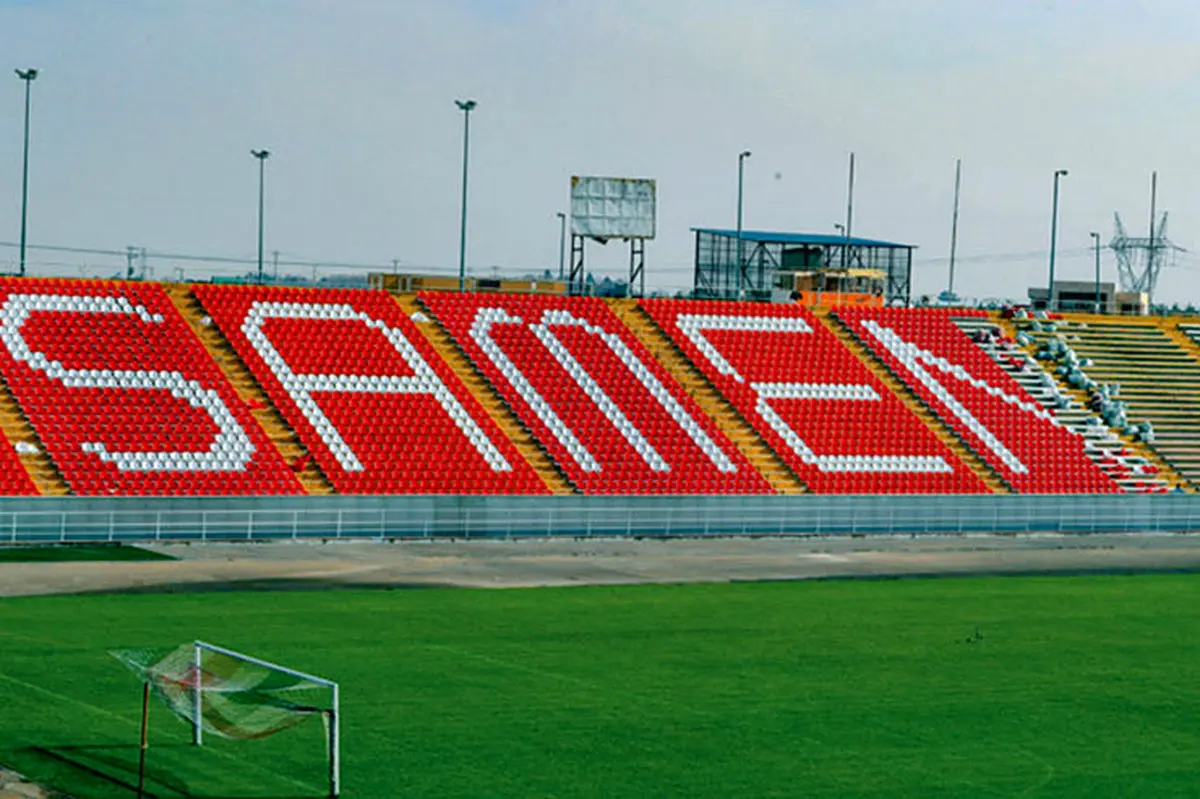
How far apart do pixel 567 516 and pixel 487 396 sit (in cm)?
704

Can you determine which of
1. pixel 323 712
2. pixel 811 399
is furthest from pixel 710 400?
pixel 323 712

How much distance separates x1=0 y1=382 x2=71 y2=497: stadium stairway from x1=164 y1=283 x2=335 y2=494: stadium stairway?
5.80 metres

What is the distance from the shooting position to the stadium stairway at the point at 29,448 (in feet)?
144

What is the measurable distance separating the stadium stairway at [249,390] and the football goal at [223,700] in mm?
23451

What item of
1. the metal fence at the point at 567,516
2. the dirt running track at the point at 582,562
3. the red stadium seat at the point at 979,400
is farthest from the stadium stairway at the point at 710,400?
the red stadium seat at the point at 979,400

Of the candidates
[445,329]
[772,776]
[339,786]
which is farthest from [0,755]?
[445,329]

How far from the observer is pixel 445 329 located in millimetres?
55344

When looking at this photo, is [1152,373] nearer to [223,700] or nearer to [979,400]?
[979,400]

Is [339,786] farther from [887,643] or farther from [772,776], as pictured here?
[887,643]

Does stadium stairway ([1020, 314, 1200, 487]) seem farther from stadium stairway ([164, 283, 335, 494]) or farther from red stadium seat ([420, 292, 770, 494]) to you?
stadium stairway ([164, 283, 335, 494])

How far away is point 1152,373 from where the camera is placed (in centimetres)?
6262

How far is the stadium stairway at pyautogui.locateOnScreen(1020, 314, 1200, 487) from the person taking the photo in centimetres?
5803

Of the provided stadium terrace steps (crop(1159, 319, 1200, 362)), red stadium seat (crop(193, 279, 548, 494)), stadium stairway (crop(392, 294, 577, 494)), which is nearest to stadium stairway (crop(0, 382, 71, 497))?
red stadium seat (crop(193, 279, 548, 494))

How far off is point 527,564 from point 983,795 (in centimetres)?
→ 2137
